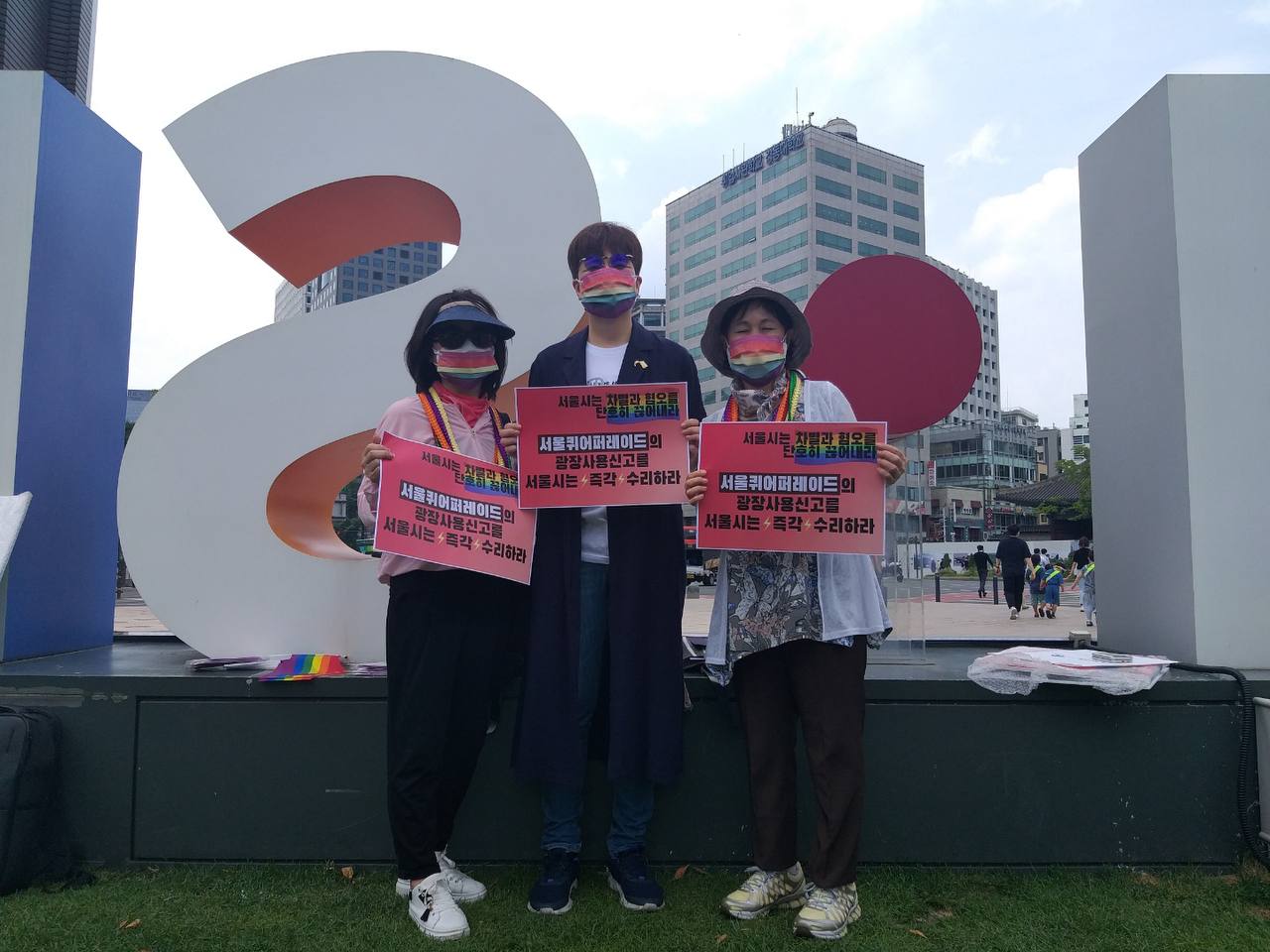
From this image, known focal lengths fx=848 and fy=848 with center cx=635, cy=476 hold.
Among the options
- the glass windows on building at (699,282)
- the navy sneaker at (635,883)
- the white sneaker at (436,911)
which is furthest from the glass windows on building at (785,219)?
the white sneaker at (436,911)

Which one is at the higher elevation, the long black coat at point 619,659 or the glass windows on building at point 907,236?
the glass windows on building at point 907,236

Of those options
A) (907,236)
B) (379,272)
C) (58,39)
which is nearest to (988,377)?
(907,236)

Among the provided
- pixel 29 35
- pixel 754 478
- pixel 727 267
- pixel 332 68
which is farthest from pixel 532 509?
pixel 727 267

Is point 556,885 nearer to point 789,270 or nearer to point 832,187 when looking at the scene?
point 789,270

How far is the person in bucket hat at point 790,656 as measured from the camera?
8.42ft

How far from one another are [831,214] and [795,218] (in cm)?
256

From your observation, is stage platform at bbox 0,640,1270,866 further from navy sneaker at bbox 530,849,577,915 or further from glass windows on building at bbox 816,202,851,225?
glass windows on building at bbox 816,202,851,225

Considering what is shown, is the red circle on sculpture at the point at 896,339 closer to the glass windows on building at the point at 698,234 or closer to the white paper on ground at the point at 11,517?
the white paper on ground at the point at 11,517

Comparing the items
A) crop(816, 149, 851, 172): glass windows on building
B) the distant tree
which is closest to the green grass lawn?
the distant tree

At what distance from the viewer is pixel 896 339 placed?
3.72m

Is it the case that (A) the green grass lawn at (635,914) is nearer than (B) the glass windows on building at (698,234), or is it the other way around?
(A) the green grass lawn at (635,914)

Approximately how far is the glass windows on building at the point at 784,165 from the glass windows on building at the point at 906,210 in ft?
29.2

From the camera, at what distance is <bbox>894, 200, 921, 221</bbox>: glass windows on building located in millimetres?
63938

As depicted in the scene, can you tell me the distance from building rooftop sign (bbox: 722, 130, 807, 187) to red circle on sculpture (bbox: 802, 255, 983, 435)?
2420 inches
